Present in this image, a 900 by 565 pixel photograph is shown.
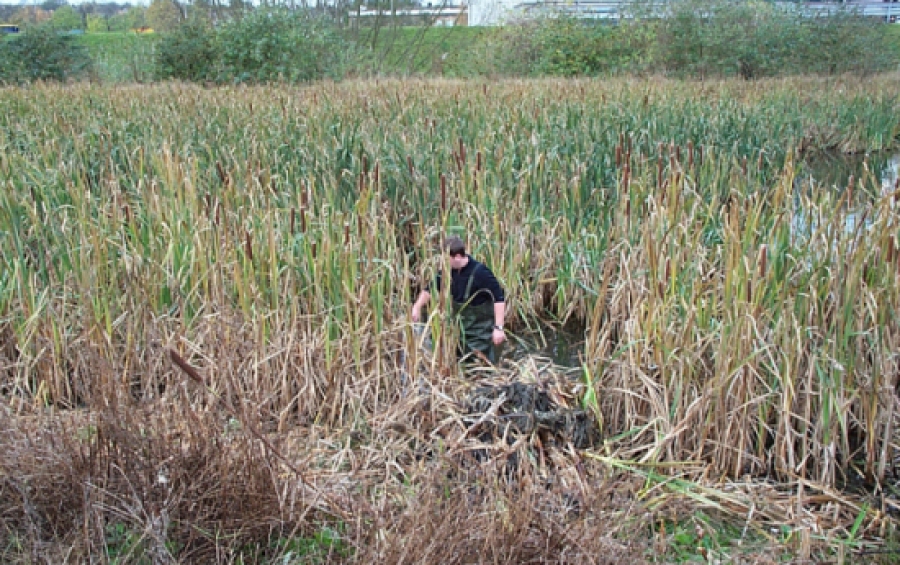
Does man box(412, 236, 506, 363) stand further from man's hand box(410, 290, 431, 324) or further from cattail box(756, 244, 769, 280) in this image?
cattail box(756, 244, 769, 280)

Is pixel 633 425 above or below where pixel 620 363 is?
below

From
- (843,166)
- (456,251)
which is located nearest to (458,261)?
(456,251)

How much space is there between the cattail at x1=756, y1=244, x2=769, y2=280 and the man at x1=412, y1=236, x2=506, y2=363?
1.20 metres

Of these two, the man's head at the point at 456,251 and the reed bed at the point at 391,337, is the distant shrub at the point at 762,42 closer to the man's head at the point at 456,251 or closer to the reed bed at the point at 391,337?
the reed bed at the point at 391,337

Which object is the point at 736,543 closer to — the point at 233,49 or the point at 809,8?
the point at 233,49

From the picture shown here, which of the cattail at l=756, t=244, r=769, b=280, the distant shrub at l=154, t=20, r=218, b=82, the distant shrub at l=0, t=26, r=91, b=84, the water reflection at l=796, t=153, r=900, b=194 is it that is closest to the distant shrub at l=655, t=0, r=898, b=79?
the water reflection at l=796, t=153, r=900, b=194

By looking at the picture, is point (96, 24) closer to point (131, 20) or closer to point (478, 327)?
point (131, 20)

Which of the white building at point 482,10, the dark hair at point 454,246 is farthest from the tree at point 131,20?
the dark hair at point 454,246

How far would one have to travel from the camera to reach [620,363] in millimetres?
3391

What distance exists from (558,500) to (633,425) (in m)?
1.00

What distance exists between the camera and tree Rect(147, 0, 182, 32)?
17.7m

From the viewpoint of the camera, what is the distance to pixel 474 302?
4.04m

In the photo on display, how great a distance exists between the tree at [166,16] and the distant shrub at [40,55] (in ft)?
6.85

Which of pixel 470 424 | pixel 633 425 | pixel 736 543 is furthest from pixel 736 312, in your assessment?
pixel 470 424
